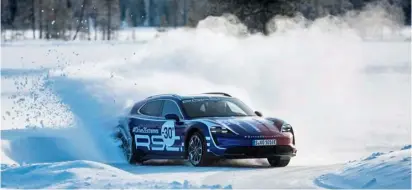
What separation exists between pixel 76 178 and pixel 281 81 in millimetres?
24733

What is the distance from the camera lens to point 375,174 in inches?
561

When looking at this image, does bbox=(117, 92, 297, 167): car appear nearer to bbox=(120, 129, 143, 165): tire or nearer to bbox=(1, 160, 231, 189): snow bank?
bbox=(120, 129, 143, 165): tire

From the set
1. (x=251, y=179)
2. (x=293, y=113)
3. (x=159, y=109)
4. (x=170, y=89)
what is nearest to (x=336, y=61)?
(x=293, y=113)

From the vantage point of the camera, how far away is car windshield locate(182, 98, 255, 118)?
18.1m

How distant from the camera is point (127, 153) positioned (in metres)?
18.9

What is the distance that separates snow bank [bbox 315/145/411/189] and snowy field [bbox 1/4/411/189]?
0.8 inches

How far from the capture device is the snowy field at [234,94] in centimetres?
1466

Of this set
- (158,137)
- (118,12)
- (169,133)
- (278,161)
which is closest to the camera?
(278,161)

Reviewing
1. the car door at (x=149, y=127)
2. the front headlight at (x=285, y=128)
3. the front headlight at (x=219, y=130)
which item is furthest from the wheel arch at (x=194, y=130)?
the front headlight at (x=285, y=128)

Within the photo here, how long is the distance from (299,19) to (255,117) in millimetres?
33788

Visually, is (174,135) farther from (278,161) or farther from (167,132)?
(278,161)

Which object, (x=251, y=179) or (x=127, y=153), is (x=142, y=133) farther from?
(x=251, y=179)

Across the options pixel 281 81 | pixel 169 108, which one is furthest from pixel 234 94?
pixel 281 81

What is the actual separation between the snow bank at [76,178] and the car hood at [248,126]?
9.76ft
